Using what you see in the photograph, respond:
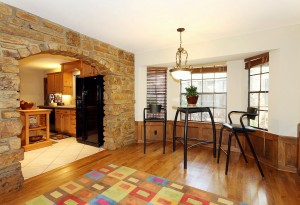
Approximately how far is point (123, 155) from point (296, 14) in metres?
3.60

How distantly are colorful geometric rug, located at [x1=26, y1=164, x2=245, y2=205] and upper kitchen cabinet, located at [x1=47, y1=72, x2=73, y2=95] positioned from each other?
4.13 m

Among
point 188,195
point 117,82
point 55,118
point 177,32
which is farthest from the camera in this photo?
point 55,118

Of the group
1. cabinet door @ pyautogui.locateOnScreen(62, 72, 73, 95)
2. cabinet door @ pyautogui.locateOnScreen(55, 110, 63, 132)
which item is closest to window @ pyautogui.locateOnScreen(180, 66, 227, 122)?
cabinet door @ pyautogui.locateOnScreen(55, 110, 63, 132)

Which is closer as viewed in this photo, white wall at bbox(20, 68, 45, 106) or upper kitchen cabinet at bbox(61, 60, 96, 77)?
upper kitchen cabinet at bbox(61, 60, 96, 77)

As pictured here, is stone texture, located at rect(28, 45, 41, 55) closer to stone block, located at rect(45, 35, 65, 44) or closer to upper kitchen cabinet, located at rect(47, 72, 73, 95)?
stone block, located at rect(45, 35, 65, 44)

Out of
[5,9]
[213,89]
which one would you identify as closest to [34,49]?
[5,9]

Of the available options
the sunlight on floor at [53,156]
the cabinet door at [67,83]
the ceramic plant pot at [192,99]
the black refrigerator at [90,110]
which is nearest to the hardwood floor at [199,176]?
the sunlight on floor at [53,156]

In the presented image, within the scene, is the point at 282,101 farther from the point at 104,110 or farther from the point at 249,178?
the point at 104,110

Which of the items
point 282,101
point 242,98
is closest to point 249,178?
point 282,101

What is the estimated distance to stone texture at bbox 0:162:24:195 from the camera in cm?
197

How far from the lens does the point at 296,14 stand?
2.24 metres

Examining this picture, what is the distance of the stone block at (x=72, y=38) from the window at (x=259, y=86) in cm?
331

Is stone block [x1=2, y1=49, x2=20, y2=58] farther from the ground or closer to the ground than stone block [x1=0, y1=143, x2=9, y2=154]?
farther from the ground

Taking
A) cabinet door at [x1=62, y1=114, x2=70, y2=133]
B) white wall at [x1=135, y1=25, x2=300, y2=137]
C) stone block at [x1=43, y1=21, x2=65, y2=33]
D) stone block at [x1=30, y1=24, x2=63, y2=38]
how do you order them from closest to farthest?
1. stone block at [x1=30, y1=24, x2=63, y2=38]
2. stone block at [x1=43, y1=21, x2=65, y2=33]
3. white wall at [x1=135, y1=25, x2=300, y2=137]
4. cabinet door at [x1=62, y1=114, x2=70, y2=133]
